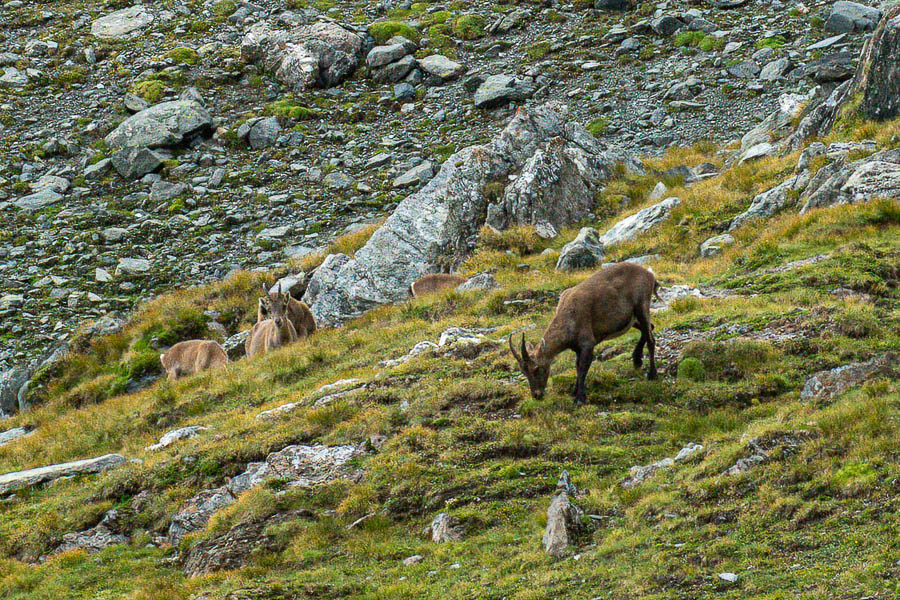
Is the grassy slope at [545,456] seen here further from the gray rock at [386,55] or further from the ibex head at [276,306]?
the gray rock at [386,55]

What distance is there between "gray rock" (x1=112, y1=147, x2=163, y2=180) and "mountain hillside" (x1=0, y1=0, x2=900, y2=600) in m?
0.15

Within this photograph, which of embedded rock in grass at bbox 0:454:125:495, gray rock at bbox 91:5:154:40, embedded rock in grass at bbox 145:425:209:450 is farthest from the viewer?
gray rock at bbox 91:5:154:40

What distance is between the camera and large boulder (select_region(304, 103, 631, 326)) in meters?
28.9

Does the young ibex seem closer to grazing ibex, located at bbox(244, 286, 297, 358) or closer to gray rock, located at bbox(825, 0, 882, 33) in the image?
grazing ibex, located at bbox(244, 286, 297, 358)

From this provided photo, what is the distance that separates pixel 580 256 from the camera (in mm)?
25594

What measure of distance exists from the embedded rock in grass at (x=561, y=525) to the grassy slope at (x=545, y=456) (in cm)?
22

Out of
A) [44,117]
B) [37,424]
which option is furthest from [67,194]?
[37,424]

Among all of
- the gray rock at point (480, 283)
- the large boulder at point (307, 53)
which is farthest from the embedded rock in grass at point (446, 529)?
the large boulder at point (307, 53)

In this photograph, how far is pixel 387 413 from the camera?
16266mm

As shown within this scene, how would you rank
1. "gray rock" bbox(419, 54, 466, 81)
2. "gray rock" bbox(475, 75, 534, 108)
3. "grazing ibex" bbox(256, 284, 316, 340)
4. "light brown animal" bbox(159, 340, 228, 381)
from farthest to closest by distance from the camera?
"gray rock" bbox(419, 54, 466, 81) → "gray rock" bbox(475, 75, 534, 108) → "grazing ibex" bbox(256, 284, 316, 340) → "light brown animal" bbox(159, 340, 228, 381)

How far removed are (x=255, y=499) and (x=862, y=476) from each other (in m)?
9.25

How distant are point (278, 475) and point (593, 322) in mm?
6352

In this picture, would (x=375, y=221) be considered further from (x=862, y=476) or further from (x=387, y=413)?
(x=862, y=476)

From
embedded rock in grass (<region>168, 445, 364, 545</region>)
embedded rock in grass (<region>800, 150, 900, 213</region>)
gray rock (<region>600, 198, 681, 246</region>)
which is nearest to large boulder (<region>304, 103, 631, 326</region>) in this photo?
gray rock (<region>600, 198, 681, 246</region>)
